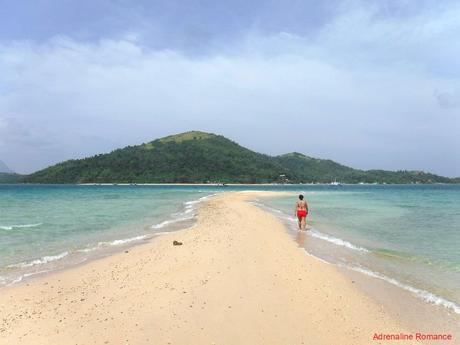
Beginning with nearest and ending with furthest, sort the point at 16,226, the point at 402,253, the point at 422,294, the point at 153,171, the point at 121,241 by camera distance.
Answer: the point at 422,294 < the point at 402,253 < the point at 121,241 < the point at 16,226 < the point at 153,171

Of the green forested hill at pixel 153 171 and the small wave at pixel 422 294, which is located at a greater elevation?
the green forested hill at pixel 153 171

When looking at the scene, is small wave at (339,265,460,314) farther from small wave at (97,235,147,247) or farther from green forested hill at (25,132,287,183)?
green forested hill at (25,132,287,183)

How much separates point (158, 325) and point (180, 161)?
193 meters

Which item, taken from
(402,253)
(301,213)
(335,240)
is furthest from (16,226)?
(402,253)

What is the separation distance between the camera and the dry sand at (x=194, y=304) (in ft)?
21.5

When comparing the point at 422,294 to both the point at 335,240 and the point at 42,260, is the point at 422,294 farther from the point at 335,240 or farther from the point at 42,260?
the point at 42,260

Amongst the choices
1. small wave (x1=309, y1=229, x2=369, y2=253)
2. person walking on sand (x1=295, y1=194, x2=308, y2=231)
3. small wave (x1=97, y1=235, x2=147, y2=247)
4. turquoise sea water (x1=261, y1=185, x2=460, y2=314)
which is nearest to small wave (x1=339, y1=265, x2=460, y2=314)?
turquoise sea water (x1=261, y1=185, x2=460, y2=314)

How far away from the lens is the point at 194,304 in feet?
25.8

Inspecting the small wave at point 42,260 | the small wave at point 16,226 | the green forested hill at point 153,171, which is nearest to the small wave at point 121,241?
the small wave at point 42,260

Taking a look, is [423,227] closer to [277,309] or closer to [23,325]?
[277,309]

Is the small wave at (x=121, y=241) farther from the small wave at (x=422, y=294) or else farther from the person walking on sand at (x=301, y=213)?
the small wave at (x=422, y=294)

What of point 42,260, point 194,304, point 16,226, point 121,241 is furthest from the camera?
point 16,226

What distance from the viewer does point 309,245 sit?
16.2 m

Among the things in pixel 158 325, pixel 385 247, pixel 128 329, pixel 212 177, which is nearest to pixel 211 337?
pixel 158 325
